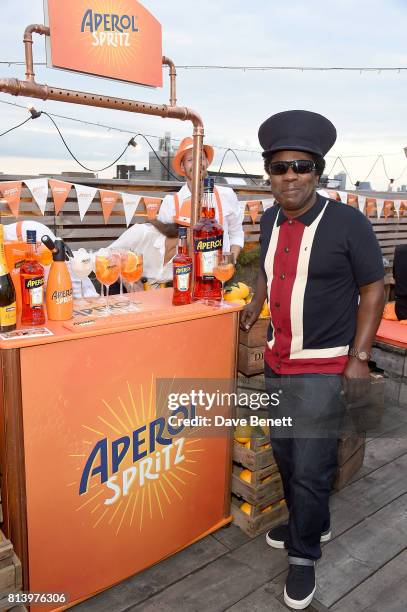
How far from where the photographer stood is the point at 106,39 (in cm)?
188

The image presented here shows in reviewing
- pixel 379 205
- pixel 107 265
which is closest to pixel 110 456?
pixel 107 265

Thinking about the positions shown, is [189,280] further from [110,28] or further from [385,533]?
[385,533]

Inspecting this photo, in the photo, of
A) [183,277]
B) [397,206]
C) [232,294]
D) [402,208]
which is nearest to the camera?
[183,277]

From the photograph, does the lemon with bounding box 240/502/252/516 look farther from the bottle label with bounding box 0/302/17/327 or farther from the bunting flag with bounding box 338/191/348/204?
the bunting flag with bounding box 338/191/348/204

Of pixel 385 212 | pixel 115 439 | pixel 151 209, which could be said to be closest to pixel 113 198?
pixel 151 209

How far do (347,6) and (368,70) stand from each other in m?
2.90

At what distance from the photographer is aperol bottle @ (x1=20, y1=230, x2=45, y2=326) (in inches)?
70.3

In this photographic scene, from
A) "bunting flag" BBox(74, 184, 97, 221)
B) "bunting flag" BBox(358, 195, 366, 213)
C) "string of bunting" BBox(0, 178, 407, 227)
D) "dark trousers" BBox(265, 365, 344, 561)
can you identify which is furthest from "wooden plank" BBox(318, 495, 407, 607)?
"bunting flag" BBox(358, 195, 366, 213)

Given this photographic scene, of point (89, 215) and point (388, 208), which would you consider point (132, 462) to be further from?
point (388, 208)

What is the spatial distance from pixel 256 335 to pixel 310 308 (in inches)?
26.6

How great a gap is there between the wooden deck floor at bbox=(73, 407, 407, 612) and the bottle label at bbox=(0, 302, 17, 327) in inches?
54.3

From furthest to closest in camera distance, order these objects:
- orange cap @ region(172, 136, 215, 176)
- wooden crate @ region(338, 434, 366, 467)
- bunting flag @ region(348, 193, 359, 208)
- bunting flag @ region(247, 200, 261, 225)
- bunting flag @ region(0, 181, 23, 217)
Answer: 1. bunting flag @ region(348, 193, 359, 208)
2. bunting flag @ region(247, 200, 261, 225)
3. bunting flag @ region(0, 181, 23, 217)
4. orange cap @ region(172, 136, 215, 176)
5. wooden crate @ region(338, 434, 366, 467)

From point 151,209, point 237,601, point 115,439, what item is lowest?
point 237,601

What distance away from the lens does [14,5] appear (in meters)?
2.16
